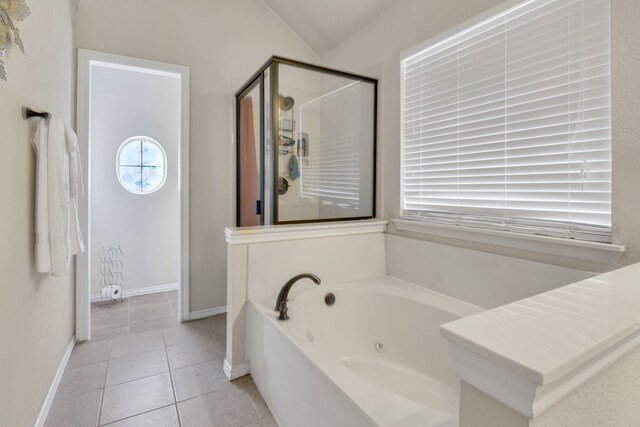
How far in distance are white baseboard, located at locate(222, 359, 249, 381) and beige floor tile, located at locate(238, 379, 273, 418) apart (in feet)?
0.23

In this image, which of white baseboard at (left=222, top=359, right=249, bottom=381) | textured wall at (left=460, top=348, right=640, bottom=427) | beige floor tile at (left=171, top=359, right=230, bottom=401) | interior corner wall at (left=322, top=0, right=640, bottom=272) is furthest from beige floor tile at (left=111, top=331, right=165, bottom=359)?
textured wall at (left=460, top=348, right=640, bottom=427)

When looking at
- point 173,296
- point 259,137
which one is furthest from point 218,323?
point 259,137

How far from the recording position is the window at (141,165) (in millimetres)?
3617

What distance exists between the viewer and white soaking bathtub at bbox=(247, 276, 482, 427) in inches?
43.5

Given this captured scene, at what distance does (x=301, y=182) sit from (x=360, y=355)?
4.11 feet

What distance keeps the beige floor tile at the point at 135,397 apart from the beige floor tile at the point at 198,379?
0.17 ft

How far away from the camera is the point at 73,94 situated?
2.38 metres

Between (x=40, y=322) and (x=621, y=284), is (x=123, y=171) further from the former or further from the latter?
(x=621, y=284)

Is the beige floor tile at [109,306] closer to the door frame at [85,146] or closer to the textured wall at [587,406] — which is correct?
the door frame at [85,146]

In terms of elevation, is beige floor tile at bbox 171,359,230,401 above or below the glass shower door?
below

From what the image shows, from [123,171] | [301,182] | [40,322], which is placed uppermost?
[123,171]

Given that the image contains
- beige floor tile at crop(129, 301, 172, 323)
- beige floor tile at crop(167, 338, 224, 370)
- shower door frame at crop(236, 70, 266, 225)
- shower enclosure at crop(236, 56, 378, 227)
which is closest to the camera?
beige floor tile at crop(167, 338, 224, 370)

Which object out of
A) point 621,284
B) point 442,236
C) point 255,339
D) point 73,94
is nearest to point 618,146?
point 621,284

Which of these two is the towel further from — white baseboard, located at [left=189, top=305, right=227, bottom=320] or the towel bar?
white baseboard, located at [left=189, top=305, right=227, bottom=320]
